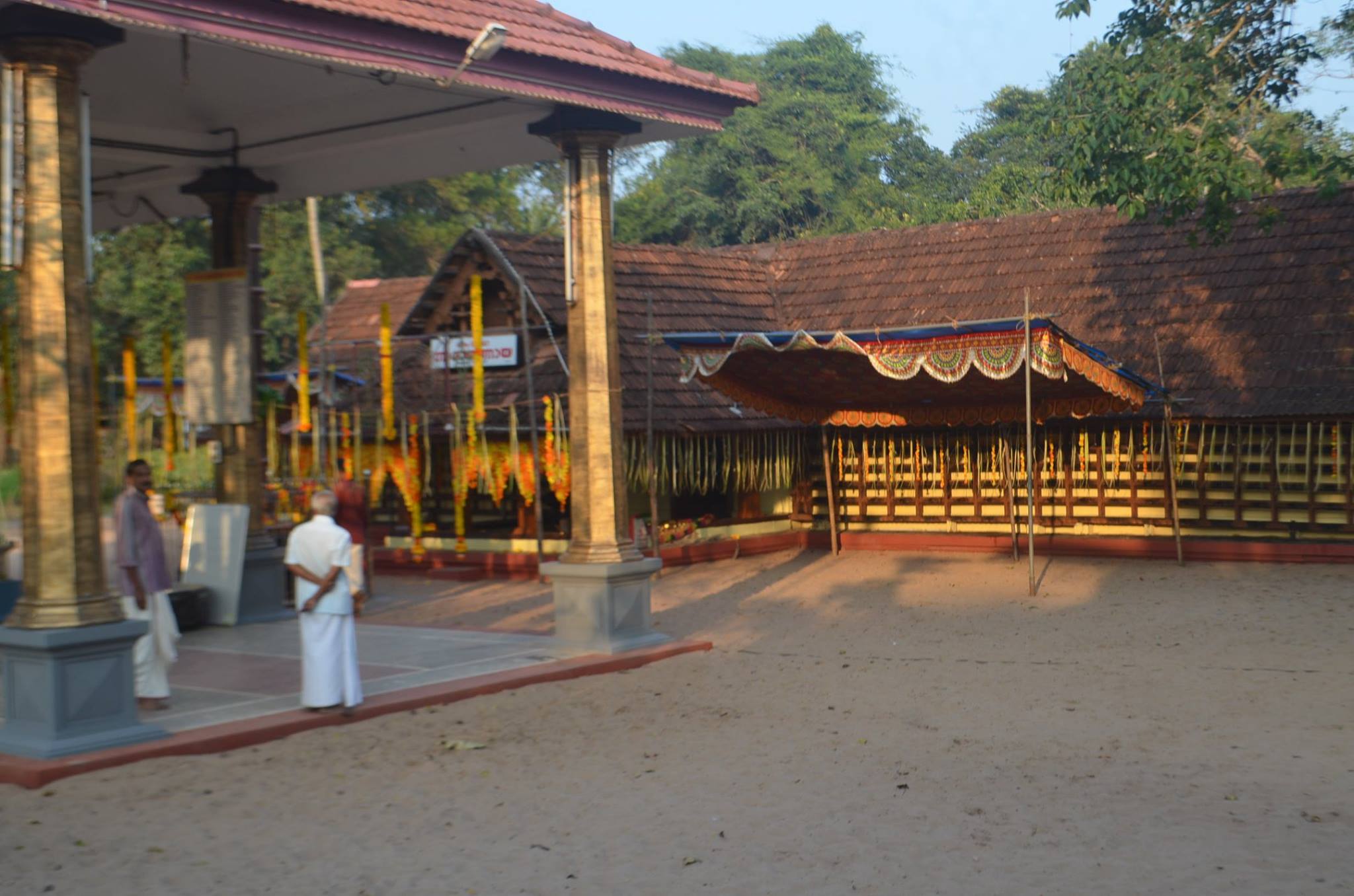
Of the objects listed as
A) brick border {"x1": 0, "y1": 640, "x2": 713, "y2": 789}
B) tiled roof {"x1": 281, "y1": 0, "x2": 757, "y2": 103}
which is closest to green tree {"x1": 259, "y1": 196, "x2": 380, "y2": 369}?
tiled roof {"x1": 281, "y1": 0, "x2": 757, "y2": 103}

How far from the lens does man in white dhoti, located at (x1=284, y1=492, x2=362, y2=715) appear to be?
26.7 feet

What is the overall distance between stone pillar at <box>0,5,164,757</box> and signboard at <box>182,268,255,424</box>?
14.5ft

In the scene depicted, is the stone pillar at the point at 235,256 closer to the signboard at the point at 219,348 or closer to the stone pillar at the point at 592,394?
the signboard at the point at 219,348

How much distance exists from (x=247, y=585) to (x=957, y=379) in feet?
22.7

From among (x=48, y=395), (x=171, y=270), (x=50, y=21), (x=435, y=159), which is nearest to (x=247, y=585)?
(x=435, y=159)

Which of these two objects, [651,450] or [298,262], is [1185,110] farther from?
[298,262]

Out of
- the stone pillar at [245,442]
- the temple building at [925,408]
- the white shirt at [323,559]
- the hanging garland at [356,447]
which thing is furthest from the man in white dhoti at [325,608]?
the hanging garland at [356,447]

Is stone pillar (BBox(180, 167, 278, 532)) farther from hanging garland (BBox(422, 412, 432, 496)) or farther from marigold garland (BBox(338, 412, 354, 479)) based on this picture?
hanging garland (BBox(422, 412, 432, 496))

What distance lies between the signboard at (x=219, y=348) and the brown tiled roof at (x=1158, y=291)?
9.15m

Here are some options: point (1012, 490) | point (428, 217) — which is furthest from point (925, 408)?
point (428, 217)

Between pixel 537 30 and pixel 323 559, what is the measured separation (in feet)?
14.5

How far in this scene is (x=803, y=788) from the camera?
7012mm

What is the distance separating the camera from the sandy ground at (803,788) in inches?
223

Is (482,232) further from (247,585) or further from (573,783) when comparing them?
(573,783)
